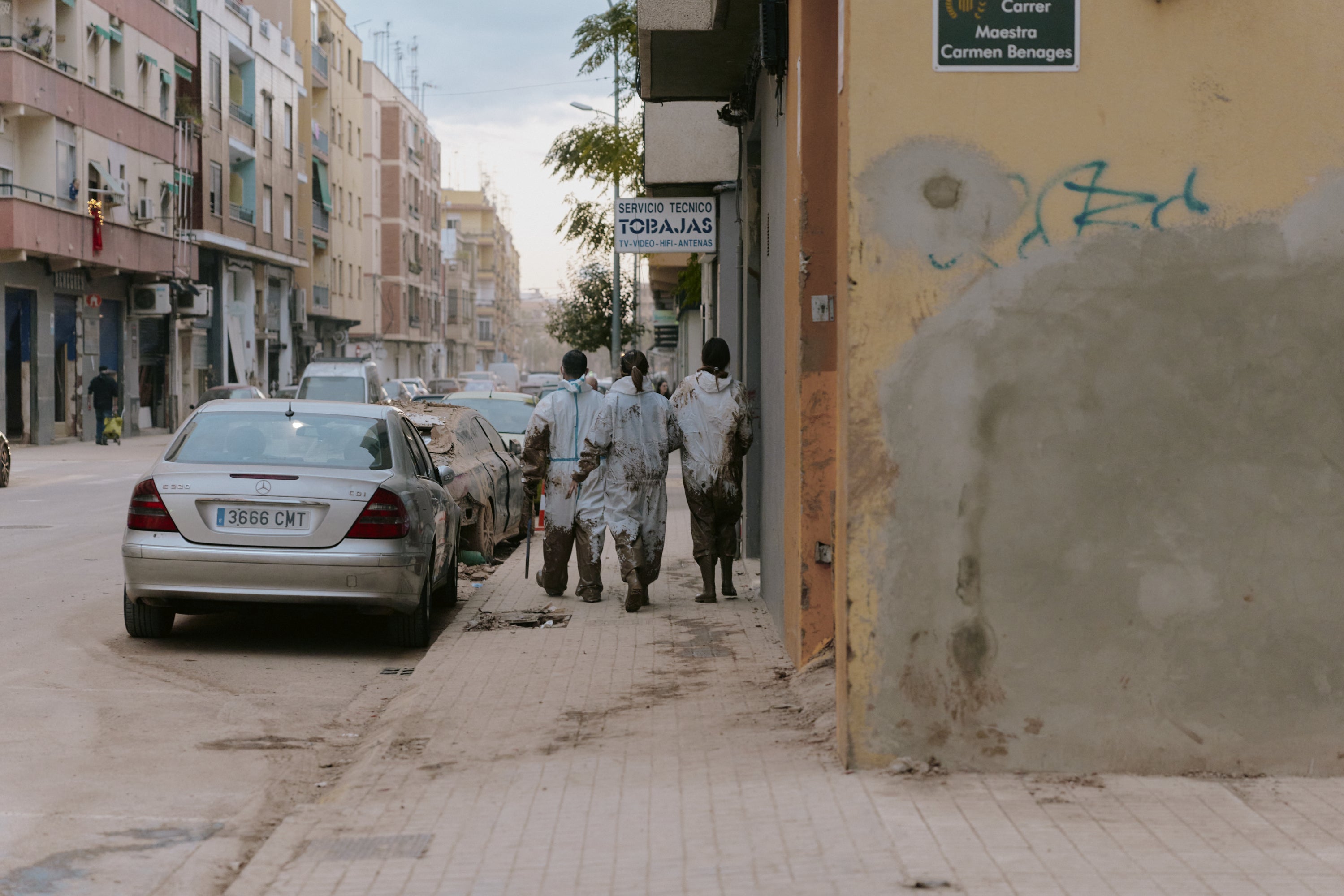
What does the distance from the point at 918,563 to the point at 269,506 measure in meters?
4.49

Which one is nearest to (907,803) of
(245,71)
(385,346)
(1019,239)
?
(1019,239)

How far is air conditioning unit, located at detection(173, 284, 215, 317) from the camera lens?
149 feet

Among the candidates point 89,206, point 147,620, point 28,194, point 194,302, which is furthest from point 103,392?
point 147,620

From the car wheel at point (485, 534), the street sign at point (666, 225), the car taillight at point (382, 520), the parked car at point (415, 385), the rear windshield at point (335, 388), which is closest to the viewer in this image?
the car taillight at point (382, 520)

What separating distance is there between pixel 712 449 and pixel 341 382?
21.0 meters

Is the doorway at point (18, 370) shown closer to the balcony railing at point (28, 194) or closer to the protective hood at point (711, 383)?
the balcony railing at point (28, 194)

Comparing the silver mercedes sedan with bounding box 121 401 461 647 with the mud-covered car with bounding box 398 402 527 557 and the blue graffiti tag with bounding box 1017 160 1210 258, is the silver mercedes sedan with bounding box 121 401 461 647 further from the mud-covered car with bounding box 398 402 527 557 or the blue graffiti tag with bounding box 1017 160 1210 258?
the blue graffiti tag with bounding box 1017 160 1210 258

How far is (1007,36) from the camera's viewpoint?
5246 mm

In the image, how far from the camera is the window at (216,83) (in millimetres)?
48969

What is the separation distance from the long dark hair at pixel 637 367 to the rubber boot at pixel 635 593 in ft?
4.20

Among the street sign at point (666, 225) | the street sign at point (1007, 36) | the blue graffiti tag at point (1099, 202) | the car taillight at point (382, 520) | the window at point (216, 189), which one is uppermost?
the window at point (216, 189)

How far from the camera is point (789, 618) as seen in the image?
8.14 metres

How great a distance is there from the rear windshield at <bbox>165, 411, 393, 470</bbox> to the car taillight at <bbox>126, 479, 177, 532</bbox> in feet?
0.98

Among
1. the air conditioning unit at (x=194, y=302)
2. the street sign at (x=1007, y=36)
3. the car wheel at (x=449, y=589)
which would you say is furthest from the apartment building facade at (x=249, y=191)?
the street sign at (x=1007, y=36)
